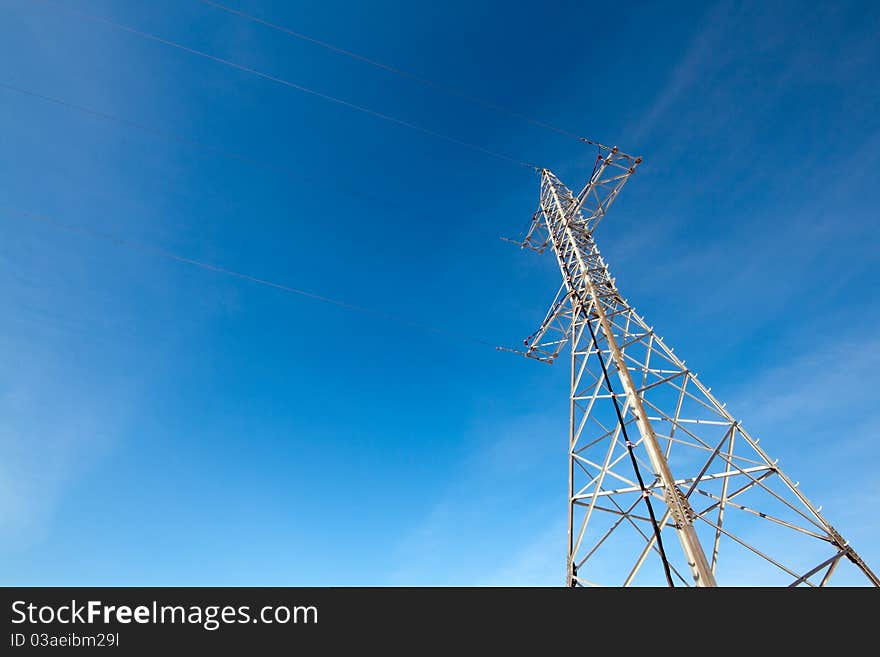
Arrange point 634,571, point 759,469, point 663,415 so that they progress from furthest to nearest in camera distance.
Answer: point 663,415 → point 759,469 → point 634,571
